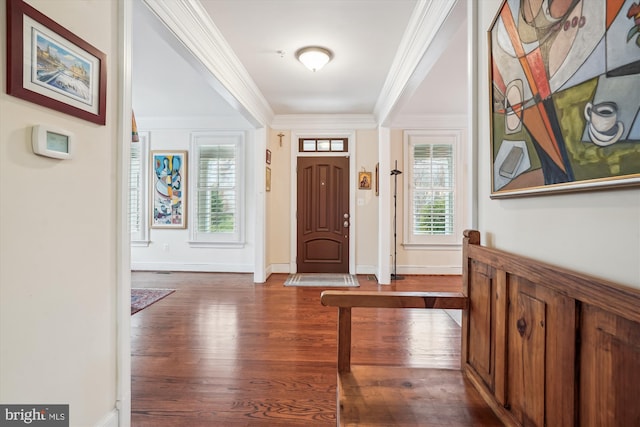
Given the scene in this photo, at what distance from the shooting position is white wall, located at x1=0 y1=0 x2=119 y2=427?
958mm

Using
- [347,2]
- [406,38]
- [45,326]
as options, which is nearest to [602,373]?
[45,326]

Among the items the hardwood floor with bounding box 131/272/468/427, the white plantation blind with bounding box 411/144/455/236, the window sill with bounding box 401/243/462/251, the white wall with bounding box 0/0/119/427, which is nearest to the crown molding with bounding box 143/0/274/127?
the white wall with bounding box 0/0/119/427

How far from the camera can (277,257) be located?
16.4 feet

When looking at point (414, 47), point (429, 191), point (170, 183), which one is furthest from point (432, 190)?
point (170, 183)

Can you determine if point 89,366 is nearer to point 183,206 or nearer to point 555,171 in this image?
point 555,171

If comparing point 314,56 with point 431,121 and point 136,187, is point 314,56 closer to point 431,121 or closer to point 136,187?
point 431,121

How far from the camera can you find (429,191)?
480 cm

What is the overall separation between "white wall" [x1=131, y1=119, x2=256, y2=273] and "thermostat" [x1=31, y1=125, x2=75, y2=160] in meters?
3.83

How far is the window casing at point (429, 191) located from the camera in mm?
4781

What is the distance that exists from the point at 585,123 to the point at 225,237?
494 cm

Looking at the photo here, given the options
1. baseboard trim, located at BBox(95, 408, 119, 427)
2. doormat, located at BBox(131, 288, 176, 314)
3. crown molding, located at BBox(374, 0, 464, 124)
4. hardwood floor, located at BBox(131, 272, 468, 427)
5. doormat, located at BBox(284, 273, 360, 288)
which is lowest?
hardwood floor, located at BBox(131, 272, 468, 427)

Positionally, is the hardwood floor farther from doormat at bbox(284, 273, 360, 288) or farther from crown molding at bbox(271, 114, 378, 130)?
crown molding at bbox(271, 114, 378, 130)

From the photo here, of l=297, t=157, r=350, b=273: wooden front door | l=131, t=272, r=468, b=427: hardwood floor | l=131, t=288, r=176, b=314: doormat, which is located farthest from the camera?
l=297, t=157, r=350, b=273: wooden front door

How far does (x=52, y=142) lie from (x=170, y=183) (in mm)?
4230
